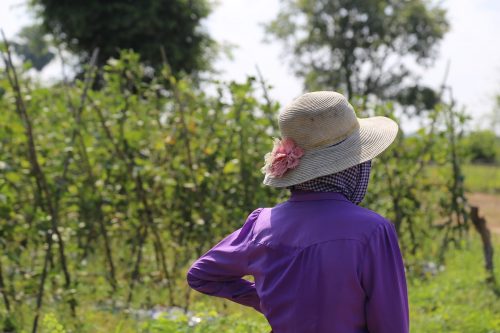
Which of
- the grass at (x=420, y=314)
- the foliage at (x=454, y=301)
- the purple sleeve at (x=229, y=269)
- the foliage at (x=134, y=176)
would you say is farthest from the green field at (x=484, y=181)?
the purple sleeve at (x=229, y=269)

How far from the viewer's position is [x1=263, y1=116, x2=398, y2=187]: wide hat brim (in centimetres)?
193

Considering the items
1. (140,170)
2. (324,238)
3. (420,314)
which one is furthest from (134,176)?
(324,238)

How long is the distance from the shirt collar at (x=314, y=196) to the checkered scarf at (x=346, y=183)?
1 centimetres

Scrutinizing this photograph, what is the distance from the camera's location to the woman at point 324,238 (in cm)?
182

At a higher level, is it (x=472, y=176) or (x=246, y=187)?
(x=246, y=187)

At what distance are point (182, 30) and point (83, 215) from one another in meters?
19.2

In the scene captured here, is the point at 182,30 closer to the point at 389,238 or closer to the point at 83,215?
the point at 83,215

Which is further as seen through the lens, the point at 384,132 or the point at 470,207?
the point at 470,207

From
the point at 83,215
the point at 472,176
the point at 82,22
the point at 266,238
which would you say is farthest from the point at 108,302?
the point at 472,176

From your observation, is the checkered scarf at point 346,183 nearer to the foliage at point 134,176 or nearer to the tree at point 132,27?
the foliage at point 134,176

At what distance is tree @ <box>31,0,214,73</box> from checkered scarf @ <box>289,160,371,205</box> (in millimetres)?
20444

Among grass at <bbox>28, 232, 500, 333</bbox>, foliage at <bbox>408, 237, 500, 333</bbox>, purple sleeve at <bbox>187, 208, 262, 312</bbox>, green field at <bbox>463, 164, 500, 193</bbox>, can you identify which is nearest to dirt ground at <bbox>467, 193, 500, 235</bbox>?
green field at <bbox>463, 164, 500, 193</bbox>

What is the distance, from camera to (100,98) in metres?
5.52

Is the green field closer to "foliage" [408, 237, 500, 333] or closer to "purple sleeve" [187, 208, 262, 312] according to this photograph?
"foliage" [408, 237, 500, 333]
